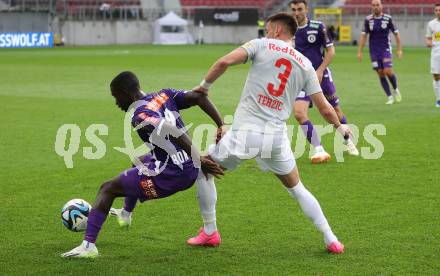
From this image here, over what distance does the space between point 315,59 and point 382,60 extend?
8279mm

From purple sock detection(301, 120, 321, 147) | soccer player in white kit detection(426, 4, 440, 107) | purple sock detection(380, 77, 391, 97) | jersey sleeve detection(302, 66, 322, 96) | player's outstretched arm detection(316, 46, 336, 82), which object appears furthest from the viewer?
purple sock detection(380, 77, 391, 97)

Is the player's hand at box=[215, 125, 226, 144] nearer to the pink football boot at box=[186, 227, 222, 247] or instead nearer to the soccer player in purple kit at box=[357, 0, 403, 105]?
the pink football boot at box=[186, 227, 222, 247]

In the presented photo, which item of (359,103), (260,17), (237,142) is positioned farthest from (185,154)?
(260,17)

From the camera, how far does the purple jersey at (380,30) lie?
2095cm

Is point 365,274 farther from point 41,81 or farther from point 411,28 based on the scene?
point 411,28

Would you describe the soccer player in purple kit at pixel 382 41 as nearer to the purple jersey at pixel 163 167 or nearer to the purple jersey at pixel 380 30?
the purple jersey at pixel 380 30

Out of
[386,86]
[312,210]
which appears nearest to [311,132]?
[312,210]

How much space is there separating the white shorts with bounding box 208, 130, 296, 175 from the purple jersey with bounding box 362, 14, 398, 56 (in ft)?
47.3

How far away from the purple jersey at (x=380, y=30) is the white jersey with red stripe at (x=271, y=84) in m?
14.3

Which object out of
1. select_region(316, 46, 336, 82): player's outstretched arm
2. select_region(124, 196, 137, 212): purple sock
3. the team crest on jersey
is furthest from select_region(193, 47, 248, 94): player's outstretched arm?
the team crest on jersey

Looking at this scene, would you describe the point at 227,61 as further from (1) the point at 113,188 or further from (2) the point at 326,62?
(2) the point at 326,62

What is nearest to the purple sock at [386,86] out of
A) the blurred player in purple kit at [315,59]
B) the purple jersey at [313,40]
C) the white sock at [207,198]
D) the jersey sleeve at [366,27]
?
the jersey sleeve at [366,27]

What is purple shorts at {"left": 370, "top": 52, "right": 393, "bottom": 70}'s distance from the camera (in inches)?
825

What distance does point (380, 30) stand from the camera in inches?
830
